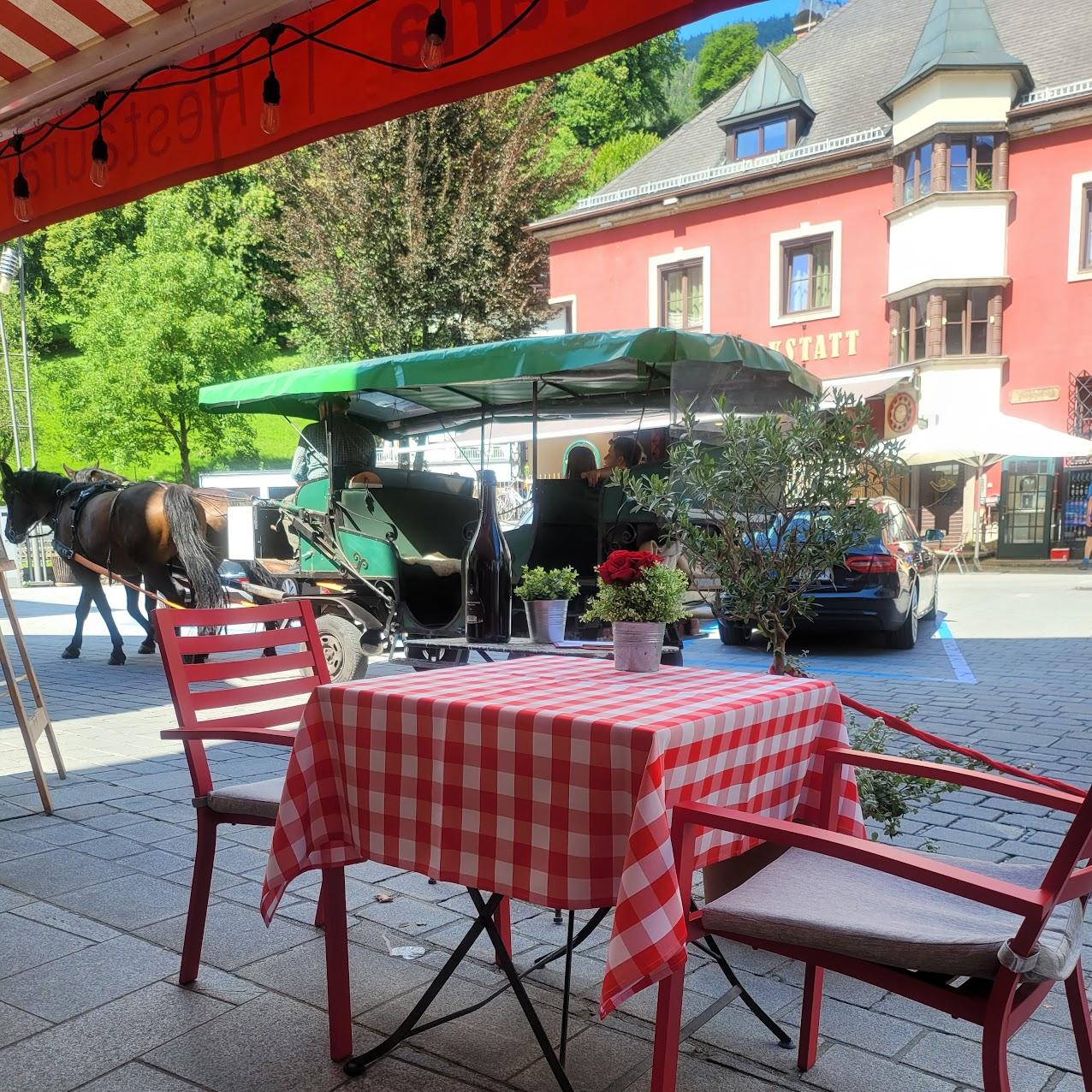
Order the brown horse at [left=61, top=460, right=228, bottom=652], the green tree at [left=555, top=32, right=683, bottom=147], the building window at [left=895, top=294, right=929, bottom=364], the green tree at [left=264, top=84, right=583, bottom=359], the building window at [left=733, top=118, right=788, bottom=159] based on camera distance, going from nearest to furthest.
A: the brown horse at [left=61, top=460, right=228, bottom=652] < the green tree at [left=264, top=84, right=583, bottom=359] < the building window at [left=895, top=294, right=929, bottom=364] < the building window at [left=733, top=118, right=788, bottom=159] < the green tree at [left=555, top=32, right=683, bottom=147]

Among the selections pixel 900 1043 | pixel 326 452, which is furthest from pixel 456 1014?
pixel 326 452

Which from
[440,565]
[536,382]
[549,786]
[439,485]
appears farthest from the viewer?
[439,485]

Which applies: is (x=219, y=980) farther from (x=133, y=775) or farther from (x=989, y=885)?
(x=133, y=775)

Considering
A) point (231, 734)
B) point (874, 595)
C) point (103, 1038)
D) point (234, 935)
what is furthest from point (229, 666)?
point (874, 595)

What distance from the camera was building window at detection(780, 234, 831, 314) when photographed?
24984 mm

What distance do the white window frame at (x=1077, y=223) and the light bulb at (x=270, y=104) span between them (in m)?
22.9

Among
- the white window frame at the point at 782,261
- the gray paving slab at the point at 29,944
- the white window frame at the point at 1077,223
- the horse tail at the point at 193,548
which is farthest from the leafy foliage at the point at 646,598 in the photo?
the white window frame at the point at 782,261

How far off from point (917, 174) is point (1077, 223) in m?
3.61

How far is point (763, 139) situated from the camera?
26.3 m

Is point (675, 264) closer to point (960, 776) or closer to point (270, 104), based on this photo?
point (270, 104)

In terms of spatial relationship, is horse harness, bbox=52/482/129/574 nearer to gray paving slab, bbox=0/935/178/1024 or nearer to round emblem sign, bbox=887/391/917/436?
gray paving slab, bbox=0/935/178/1024

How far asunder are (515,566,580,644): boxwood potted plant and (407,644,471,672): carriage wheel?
191 centimetres

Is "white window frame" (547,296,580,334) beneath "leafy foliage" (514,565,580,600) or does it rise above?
above

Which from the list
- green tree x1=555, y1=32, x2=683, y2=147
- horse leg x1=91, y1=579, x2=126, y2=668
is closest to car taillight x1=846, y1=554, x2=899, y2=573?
horse leg x1=91, y1=579, x2=126, y2=668
